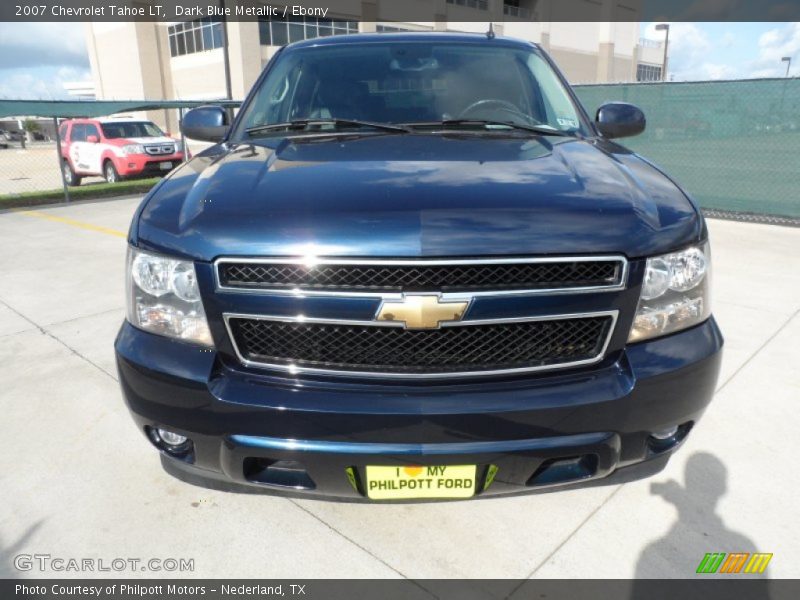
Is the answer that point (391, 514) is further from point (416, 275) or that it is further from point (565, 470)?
point (416, 275)

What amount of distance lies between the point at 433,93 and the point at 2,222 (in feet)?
28.7

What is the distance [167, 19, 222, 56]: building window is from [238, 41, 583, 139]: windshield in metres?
34.7

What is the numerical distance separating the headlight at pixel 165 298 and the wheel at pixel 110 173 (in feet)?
47.7

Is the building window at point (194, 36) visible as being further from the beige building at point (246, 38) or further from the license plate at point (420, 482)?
the license plate at point (420, 482)

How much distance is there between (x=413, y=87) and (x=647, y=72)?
79.6 meters

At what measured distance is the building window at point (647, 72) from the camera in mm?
68562

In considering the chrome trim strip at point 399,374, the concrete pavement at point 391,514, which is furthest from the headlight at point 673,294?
the concrete pavement at point 391,514

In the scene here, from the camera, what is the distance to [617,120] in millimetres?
3209

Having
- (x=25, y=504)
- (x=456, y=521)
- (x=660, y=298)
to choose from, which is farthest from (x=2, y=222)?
(x=660, y=298)

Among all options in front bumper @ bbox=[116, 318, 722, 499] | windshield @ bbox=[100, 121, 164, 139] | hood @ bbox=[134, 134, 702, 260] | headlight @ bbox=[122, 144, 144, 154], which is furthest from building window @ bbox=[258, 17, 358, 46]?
front bumper @ bbox=[116, 318, 722, 499]

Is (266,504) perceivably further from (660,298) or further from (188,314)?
(660,298)

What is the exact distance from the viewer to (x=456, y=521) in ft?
7.66

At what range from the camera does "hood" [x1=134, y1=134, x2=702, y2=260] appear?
1.76m

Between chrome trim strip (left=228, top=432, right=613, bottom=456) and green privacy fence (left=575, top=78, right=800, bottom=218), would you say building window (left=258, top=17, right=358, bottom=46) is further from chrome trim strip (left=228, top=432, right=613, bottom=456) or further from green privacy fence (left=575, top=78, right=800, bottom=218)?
chrome trim strip (left=228, top=432, right=613, bottom=456)
